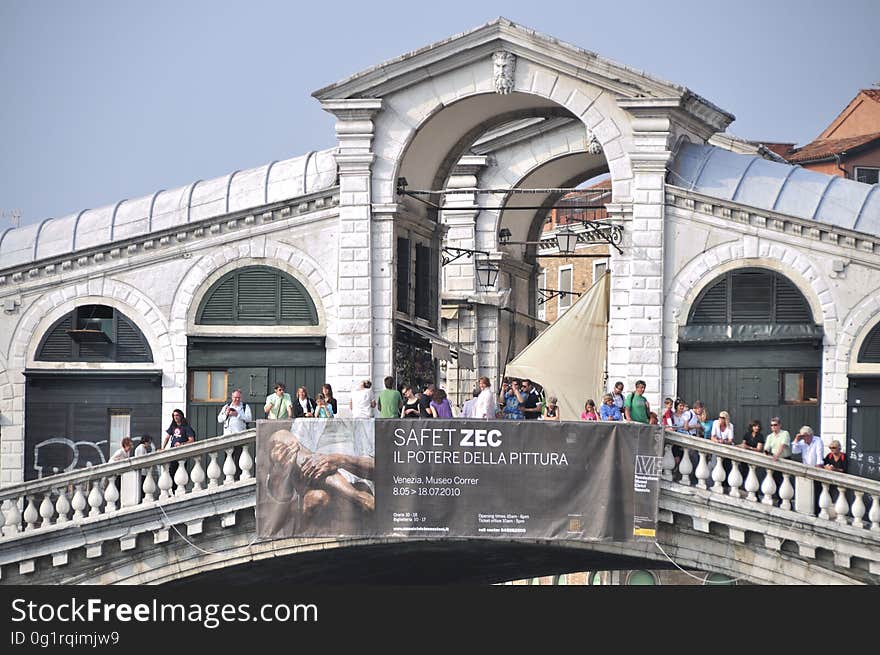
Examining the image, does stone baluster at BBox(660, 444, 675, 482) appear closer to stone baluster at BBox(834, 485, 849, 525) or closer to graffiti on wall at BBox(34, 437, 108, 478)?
stone baluster at BBox(834, 485, 849, 525)

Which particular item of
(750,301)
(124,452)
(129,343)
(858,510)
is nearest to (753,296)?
(750,301)

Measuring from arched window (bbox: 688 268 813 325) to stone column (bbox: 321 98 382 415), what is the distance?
648 cm

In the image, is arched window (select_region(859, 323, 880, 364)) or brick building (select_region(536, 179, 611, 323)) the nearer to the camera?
arched window (select_region(859, 323, 880, 364))

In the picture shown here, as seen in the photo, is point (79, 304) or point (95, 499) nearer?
point (95, 499)

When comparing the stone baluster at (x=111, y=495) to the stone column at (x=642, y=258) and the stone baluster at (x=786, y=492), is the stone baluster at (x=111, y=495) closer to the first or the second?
the stone column at (x=642, y=258)

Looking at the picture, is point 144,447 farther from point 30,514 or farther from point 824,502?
point 824,502

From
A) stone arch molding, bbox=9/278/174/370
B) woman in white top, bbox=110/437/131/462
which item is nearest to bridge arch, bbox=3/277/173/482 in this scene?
stone arch molding, bbox=9/278/174/370

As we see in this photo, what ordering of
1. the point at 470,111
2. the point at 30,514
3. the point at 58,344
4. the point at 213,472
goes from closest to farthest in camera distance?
the point at 213,472, the point at 30,514, the point at 58,344, the point at 470,111

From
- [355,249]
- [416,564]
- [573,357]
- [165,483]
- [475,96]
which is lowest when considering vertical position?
[416,564]

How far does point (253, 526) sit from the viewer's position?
125 ft

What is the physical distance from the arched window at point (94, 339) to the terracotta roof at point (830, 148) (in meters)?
31.7

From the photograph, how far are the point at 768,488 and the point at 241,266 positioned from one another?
40.3 ft

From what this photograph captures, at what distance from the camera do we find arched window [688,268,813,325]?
40750 mm

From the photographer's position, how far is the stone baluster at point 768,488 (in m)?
36.3
